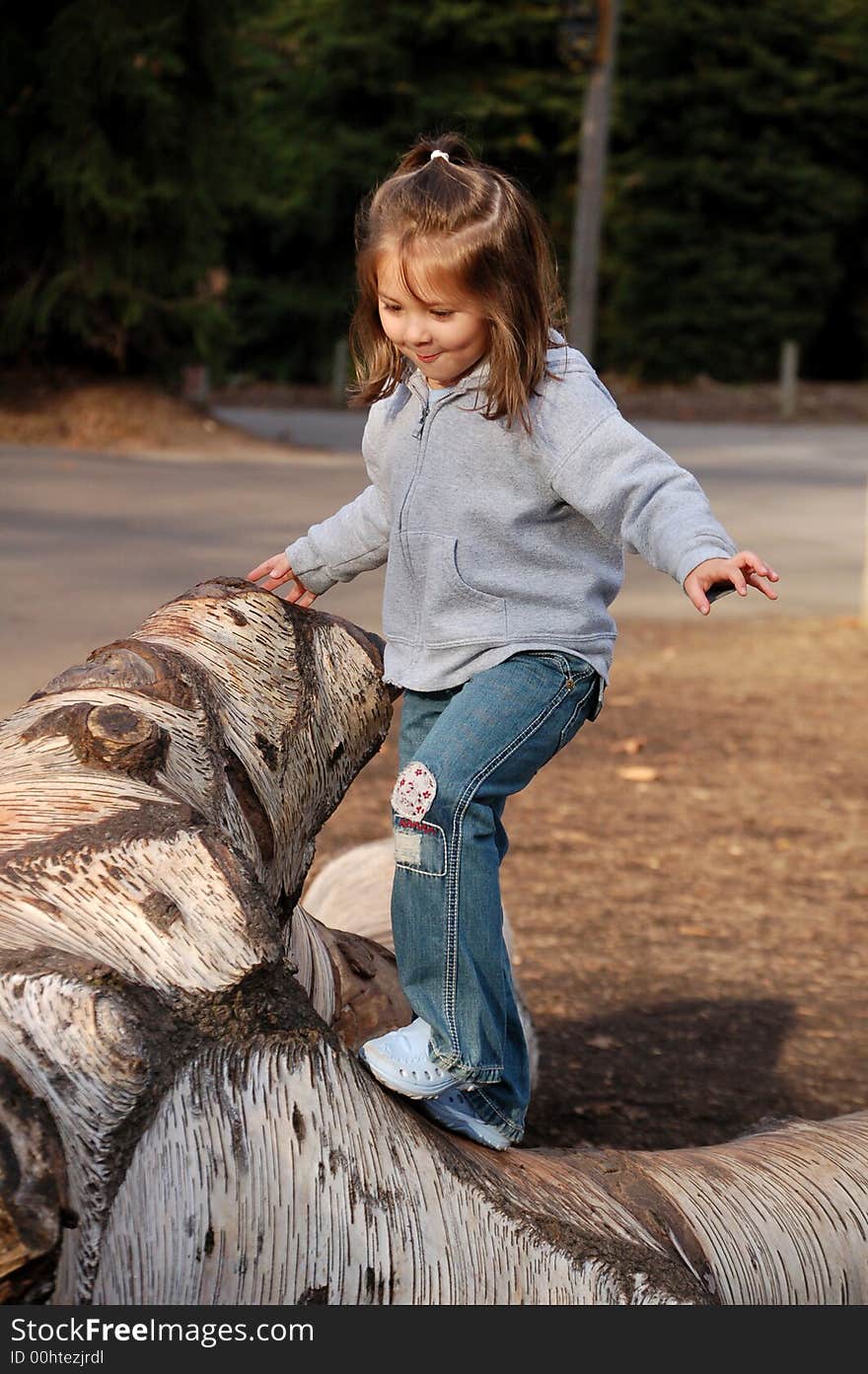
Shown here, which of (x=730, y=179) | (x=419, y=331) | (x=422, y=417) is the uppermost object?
(x=419, y=331)

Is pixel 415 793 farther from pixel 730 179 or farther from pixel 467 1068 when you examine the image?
pixel 730 179

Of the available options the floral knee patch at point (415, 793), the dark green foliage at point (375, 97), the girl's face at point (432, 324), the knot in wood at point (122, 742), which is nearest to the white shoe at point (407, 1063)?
the floral knee patch at point (415, 793)

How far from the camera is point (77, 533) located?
9453mm

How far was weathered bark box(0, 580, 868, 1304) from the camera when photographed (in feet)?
5.00

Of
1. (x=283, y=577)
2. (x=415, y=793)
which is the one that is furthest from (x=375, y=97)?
(x=415, y=793)

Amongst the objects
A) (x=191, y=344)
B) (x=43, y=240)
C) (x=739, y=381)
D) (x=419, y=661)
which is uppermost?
(x=419, y=661)

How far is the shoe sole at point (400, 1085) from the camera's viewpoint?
2.02m

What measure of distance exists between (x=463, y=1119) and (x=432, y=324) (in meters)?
1.09

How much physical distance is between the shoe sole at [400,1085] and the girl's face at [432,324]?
0.98 m

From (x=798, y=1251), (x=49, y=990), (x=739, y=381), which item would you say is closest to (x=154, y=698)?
(x=49, y=990)

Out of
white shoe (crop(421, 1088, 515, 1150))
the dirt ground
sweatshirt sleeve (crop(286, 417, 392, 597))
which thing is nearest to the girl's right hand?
sweatshirt sleeve (crop(286, 417, 392, 597))

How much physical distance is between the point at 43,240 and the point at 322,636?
13.4 meters

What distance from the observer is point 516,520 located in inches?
92.3

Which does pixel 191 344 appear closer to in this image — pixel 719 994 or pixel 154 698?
pixel 719 994
